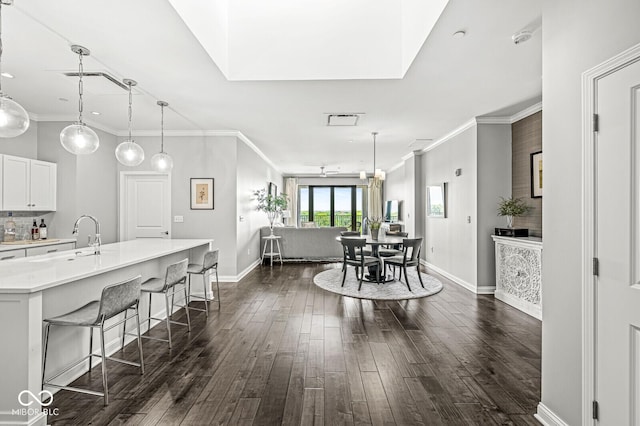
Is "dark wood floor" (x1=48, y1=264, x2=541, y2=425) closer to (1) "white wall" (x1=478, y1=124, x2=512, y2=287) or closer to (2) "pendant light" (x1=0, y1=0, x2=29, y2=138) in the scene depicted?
(1) "white wall" (x1=478, y1=124, x2=512, y2=287)

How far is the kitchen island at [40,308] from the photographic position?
1909mm

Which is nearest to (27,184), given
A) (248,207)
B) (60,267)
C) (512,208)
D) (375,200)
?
(60,267)

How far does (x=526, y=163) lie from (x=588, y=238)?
3.50 meters

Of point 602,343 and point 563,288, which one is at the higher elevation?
point 563,288

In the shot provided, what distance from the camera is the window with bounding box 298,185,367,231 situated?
1327cm

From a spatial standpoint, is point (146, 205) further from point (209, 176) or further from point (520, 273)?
point (520, 273)

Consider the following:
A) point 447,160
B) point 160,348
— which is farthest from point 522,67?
point 160,348

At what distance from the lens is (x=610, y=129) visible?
1.62m

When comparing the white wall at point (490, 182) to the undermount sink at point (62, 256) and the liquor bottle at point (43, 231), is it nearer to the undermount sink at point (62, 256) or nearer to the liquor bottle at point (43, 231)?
the undermount sink at point (62, 256)

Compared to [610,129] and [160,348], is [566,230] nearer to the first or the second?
[610,129]

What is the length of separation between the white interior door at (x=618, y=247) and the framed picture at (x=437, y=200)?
197 inches

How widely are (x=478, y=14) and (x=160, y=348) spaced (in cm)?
392

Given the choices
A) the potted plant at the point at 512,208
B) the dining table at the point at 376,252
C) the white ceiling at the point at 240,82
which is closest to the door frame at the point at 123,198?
the white ceiling at the point at 240,82

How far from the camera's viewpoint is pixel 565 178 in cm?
194
